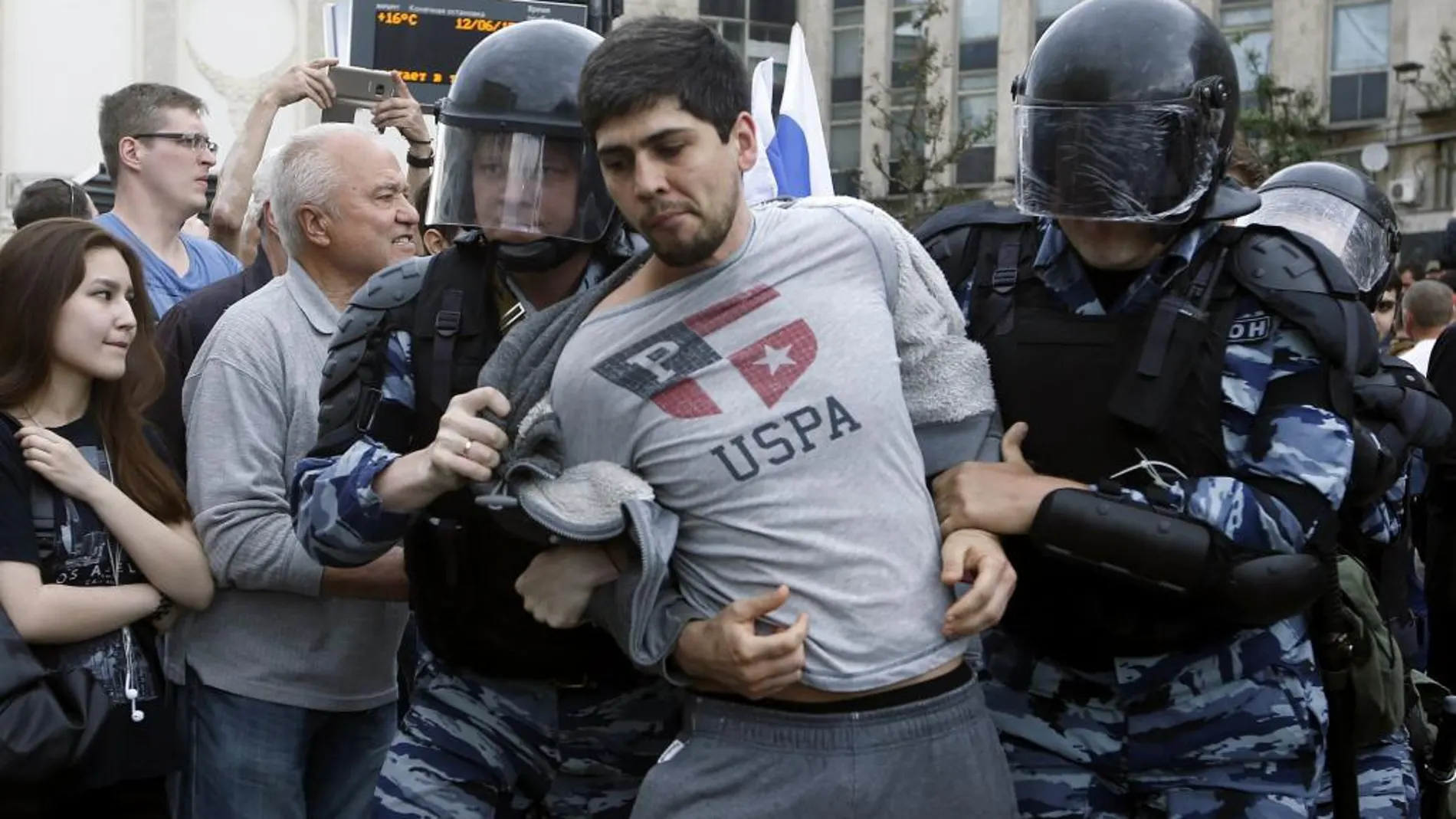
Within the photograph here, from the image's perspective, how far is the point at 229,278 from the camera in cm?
526

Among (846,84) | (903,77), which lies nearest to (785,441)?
(903,77)

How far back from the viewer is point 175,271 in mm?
6215

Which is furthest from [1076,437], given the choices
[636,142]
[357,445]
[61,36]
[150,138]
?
[61,36]

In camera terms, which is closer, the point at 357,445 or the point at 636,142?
the point at 636,142

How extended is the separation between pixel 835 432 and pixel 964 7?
3735cm

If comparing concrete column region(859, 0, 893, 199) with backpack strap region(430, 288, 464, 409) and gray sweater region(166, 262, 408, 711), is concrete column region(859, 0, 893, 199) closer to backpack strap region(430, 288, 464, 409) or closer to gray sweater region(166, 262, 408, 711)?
gray sweater region(166, 262, 408, 711)

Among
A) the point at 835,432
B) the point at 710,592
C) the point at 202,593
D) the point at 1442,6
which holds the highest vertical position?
the point at 1442,6

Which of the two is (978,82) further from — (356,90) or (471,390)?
(471,390)

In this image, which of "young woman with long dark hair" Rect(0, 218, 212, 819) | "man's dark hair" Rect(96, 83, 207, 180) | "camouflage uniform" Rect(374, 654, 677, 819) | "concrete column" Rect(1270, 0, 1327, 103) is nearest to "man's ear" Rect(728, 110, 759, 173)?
"camouflage uniform" Rect(374, 654, 677, 819)

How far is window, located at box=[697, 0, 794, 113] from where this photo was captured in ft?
137

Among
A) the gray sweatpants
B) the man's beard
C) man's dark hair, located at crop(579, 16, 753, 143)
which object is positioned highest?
man's dark hair, located at crop(579, 16, 753, 143)

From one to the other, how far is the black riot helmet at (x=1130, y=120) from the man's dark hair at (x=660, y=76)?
2.21 ft

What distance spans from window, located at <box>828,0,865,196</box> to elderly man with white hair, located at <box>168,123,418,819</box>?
36.2m

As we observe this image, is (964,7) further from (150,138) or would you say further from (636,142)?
(636,142)
